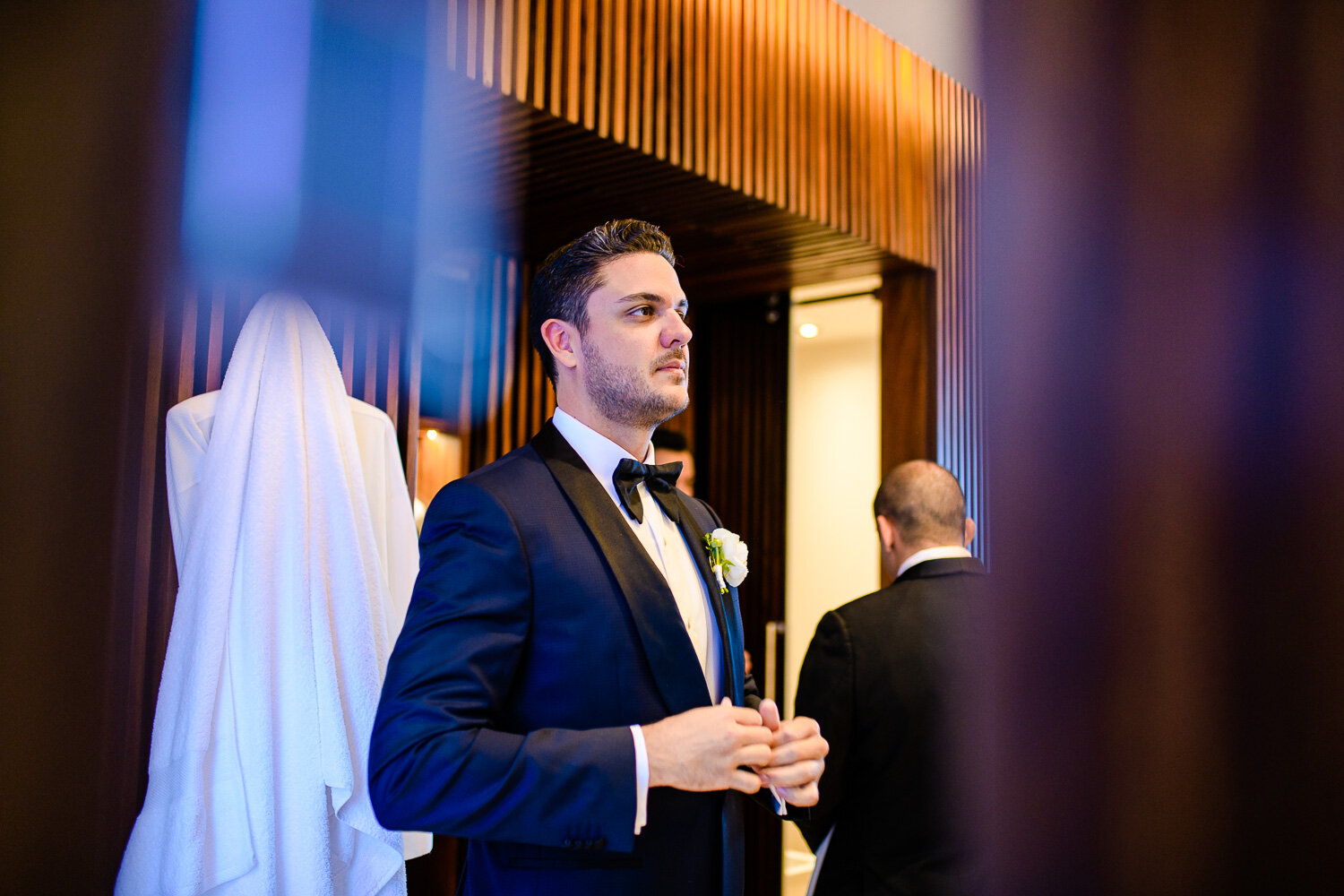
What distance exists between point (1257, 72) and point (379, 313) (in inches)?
119

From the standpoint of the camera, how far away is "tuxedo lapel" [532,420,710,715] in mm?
1584

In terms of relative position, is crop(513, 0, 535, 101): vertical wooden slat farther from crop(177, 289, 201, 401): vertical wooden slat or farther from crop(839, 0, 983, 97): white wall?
crop(839, 0, 983, 97): white wall

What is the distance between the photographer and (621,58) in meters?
3.04

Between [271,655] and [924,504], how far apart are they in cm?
175

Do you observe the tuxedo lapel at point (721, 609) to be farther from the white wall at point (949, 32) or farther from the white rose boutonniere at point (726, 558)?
the white wall at point (949, 32)

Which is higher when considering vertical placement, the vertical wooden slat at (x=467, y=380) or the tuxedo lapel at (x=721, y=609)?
the vertical wooden slat at (x=467, y=380)

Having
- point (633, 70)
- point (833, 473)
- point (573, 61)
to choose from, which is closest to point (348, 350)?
point (573, 61)

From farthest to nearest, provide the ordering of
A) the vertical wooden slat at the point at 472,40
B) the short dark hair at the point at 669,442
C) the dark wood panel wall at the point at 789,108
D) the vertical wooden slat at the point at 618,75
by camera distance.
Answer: the short dark hair at the point at 669,442, the vertical wooden slat at the point at 618,75, the dark wood panel wall at the point at 789,108, the vertical wooden slat at the point at 472,40

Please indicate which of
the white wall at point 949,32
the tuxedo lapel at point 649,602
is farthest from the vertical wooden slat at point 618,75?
the white wall at point 949,32

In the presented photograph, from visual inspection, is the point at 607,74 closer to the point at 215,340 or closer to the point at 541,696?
the point at 215,340

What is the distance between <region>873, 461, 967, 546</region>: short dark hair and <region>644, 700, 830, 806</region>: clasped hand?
1495 mm

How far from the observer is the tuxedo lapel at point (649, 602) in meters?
1.58

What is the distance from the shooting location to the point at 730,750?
133 centimetres

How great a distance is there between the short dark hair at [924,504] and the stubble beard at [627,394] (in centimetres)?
119
